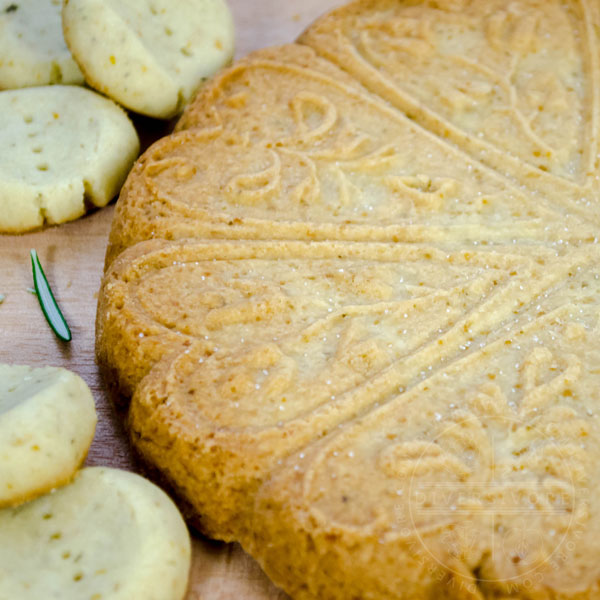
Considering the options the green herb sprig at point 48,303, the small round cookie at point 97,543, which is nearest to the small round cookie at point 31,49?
the green herb sprig at point 48,303

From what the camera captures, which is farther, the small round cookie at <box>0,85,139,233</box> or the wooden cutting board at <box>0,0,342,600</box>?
the small round cookie at <box>0,85,139,233</box>

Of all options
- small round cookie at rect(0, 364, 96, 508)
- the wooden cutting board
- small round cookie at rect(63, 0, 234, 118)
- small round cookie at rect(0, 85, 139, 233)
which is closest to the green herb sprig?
the wooden cutting board

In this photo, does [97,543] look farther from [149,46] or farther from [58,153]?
[149,46]

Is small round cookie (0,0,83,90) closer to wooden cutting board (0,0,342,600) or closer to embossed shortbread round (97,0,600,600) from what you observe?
wooden cutting board (0,0,342,600)

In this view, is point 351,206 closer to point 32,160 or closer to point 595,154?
point 595,154

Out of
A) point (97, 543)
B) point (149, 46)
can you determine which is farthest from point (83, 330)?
point (149, 46)

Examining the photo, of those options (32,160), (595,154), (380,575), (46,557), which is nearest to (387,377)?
(380,575)

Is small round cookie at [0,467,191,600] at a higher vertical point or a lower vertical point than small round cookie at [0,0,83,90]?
lower
